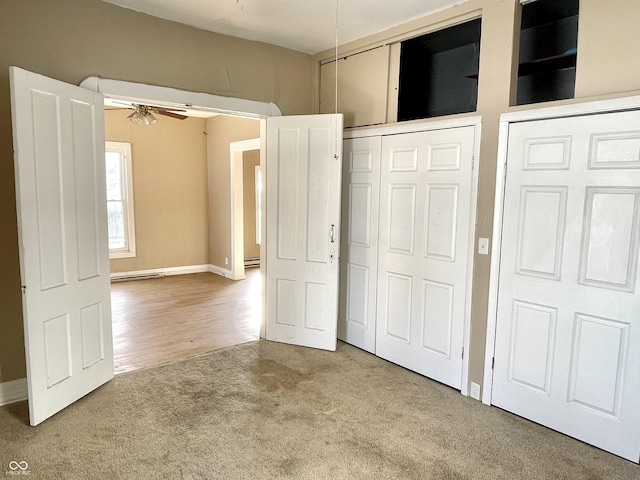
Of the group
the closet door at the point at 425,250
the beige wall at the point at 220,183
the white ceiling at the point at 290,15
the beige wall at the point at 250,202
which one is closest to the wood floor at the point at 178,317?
the beige wall at the point at 220,183

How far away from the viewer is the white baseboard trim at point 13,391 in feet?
9.31

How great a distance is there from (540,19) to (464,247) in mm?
1663

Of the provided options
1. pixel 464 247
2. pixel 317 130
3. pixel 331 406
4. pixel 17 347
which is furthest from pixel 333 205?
pixel 17 347

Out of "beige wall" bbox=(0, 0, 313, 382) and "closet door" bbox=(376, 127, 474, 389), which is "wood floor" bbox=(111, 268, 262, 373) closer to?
"beige wall" bbox=(0, 0, 313, 382)

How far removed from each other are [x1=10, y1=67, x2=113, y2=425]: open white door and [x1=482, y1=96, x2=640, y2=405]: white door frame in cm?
278

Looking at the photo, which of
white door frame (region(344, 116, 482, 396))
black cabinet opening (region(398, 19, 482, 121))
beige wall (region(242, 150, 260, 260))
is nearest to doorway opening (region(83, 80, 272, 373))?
beige wall (region(242, 150, 260, 260))

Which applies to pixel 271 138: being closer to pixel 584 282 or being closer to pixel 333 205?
pixel 333 205

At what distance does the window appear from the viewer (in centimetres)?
667

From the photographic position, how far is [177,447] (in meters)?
2.39

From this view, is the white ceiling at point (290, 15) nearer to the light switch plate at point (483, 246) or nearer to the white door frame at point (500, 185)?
the white door frame at point (500, 185)

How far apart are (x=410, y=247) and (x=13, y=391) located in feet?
10.1

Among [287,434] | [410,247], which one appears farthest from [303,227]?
[287,434]

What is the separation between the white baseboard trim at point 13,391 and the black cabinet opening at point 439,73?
3497 mm
